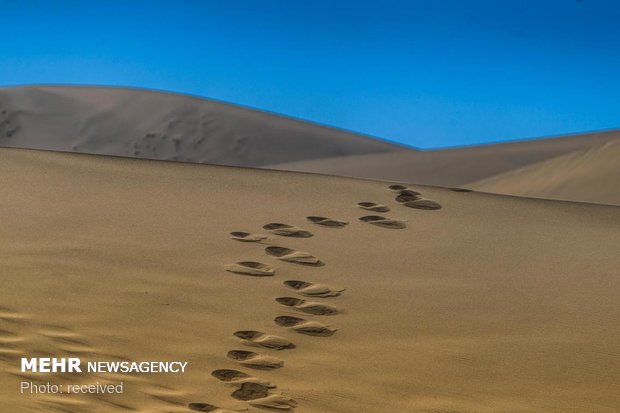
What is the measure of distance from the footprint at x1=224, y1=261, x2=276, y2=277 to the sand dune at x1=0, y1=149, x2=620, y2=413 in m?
0.06

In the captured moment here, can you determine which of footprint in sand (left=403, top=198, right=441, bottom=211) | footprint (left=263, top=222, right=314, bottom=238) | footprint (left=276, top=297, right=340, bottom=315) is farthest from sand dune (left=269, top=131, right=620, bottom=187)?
footprint (left=276, top=297, right=340, bottom=315)

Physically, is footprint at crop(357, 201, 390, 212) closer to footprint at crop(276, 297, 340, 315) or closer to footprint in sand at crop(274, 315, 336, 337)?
footprint at crop(276, 297, 340, 315)

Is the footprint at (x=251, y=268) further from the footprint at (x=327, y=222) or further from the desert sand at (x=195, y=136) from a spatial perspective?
the desert sand at (x=195, y=136)

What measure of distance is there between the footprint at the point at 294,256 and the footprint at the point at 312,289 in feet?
1.55

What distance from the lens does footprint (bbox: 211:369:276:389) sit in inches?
171

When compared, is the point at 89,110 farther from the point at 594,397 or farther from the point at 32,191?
the point at 594,397

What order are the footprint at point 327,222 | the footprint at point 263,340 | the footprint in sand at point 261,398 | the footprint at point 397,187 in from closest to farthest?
the footprint in sand at point 261,398 < the footprint at point 263,340 < the footprint at point 327,222 < the footprint at point 397,187

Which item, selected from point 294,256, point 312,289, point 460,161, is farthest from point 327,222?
point 460,161

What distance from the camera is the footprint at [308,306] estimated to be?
214 inches

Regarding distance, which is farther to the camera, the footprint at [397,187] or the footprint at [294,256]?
the footprint at [397,187]

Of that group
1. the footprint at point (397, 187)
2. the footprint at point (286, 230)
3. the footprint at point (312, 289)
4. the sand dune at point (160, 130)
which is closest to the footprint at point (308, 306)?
the footprint at point (312, 289)

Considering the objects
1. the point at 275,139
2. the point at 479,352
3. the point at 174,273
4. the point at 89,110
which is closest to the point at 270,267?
the point at 174,273

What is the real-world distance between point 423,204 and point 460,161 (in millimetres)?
15735

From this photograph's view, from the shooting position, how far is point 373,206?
8273 mm
